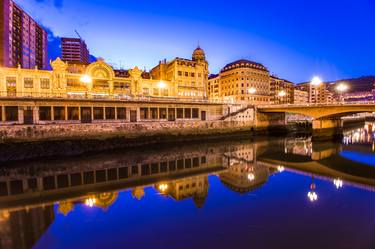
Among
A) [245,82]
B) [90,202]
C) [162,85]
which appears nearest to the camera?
[90,202]

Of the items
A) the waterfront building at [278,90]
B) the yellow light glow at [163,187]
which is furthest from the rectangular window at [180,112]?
the waterfront building at [278,90]

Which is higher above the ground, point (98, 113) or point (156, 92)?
point (156, 92)

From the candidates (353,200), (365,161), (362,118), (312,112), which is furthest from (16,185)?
(362,118)

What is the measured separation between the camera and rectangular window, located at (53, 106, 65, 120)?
35000mm

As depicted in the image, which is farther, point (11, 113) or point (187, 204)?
point (11, 113)

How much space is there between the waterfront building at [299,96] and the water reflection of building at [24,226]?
139768 mm

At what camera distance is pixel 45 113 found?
34.4m

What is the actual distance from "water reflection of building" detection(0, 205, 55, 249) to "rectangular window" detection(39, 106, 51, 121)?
2440 centimetres

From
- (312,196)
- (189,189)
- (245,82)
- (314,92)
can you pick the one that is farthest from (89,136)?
(314,92)

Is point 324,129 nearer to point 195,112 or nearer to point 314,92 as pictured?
point 195,112

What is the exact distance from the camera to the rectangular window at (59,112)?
35000 mm

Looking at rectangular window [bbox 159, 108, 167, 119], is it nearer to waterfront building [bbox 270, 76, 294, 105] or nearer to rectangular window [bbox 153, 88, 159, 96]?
rectangular window [bbox 153, 88, 159, 96]

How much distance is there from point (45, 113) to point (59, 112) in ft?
6.16

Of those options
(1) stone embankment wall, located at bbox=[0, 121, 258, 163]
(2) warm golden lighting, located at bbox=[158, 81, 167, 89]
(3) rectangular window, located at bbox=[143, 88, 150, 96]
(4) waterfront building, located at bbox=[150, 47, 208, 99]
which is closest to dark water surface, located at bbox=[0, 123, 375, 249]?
(1) stone embankment wall, located at bbox=[0, 121, 258, 163]
